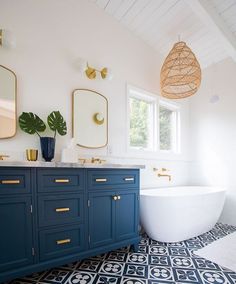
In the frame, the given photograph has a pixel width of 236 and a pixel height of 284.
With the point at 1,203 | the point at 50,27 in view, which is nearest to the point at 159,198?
→ the point at 1,203

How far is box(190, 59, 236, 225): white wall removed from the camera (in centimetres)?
320

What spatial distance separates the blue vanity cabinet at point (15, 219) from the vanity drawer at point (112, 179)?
56 centimetres

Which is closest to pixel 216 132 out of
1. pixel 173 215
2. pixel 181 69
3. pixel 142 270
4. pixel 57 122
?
pixel 181 69

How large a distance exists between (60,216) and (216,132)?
3.00 meters

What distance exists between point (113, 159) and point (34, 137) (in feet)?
3.45

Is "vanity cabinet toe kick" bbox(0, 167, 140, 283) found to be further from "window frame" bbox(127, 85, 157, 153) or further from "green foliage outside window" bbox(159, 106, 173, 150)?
"green foliage outside window" bbox(159, 106, 173, 150)

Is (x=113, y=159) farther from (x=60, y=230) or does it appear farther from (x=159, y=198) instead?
(x=60, y=230)

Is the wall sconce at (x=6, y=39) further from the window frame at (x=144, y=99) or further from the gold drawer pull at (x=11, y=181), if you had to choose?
the window frame at (x=144, y=99)

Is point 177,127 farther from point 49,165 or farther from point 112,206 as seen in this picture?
point 49,165

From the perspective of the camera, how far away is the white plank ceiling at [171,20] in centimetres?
242

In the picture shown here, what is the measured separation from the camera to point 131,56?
2.93m

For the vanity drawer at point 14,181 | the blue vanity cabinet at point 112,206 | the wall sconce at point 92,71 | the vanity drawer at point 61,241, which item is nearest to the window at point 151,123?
the wall sconce at point 92,71

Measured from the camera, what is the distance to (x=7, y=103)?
1.82m

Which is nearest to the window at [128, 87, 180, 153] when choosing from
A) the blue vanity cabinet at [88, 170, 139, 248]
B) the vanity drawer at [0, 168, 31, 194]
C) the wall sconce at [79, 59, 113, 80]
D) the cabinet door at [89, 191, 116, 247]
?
the wall sconce at [79, 59, 113, 80]
